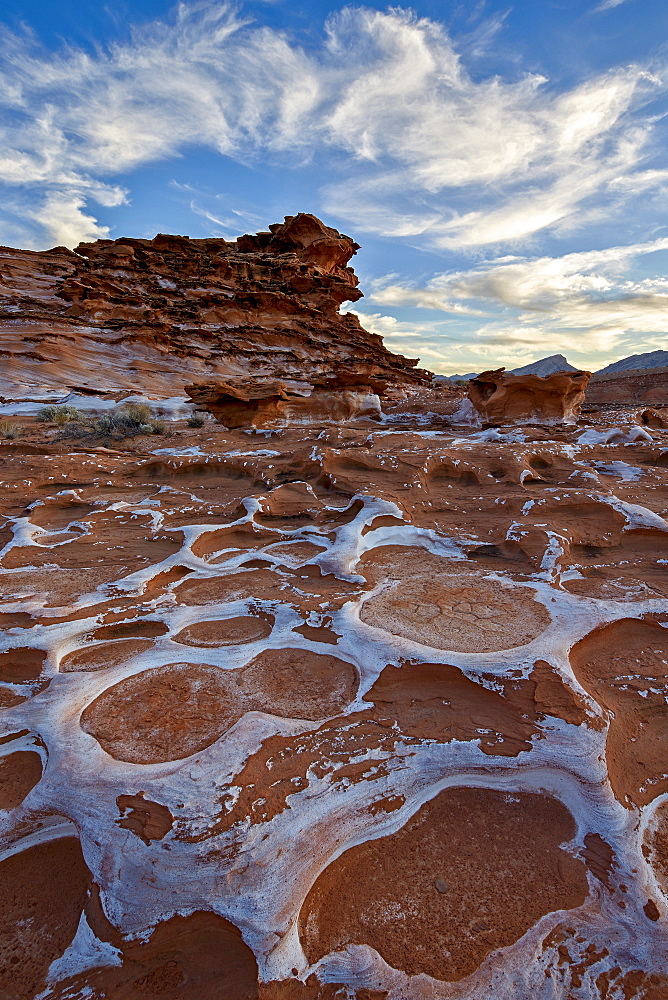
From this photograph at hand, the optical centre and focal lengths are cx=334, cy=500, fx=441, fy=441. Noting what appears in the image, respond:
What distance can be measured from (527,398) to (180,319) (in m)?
18.8

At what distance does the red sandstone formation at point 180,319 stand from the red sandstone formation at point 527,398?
4.63 metres

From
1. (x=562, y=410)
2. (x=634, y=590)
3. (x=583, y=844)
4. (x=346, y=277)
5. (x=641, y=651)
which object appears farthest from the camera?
(x=346, y=277)

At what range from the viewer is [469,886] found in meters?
1.61

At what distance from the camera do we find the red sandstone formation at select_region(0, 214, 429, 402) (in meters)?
17.2

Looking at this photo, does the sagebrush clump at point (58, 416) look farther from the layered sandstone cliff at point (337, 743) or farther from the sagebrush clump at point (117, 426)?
the layered sandstone cliff at point (337, 743)

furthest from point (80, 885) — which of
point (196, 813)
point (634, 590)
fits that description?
point (634, 590)

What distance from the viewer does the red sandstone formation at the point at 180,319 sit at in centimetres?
1716

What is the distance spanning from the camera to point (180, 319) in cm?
2316

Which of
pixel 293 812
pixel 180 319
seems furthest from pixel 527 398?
pixel 180 319

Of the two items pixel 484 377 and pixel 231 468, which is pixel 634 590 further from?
pixel 484 377

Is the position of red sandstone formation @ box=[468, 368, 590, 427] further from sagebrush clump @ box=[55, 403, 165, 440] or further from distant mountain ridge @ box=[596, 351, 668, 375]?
distant mountain ridge @ box=[596, 351, 668, 375]

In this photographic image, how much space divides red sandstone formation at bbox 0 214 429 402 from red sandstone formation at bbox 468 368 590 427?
182 inches

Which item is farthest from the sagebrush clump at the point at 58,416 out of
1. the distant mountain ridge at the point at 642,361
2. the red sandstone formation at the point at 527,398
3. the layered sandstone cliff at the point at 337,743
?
the distant mountain ridge at the point at 642,361

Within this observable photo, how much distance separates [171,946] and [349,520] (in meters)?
4.09
